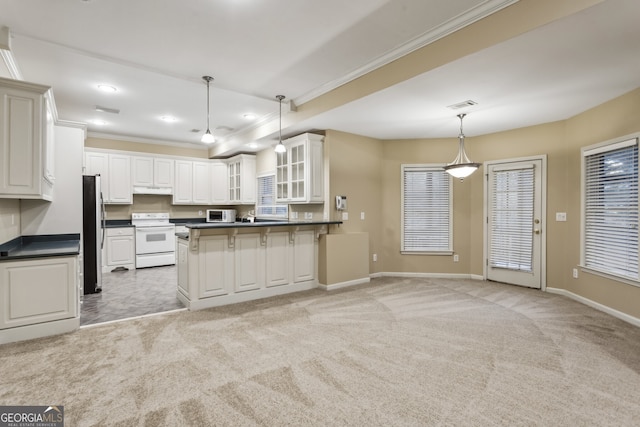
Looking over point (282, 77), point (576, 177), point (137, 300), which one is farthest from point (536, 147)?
point (137, 300)

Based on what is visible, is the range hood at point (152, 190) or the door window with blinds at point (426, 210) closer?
the door window with blinds at point (426, 210)

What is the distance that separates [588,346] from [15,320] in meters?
5.31

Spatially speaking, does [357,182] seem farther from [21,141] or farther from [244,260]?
[21,141]

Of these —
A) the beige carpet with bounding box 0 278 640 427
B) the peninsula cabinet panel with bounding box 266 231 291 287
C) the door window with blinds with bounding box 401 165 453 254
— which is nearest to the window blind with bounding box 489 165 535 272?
the door window with blinds with bounding box 401 165 453 254

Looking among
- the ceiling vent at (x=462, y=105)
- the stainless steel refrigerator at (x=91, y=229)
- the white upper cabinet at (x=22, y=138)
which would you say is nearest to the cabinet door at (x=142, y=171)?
the stainless steel refrigerator at (x=91, y=229)

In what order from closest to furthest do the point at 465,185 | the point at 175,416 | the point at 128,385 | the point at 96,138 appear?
the point at 175,416
the point at 128,385
the point at 465,185
the point at 96,138

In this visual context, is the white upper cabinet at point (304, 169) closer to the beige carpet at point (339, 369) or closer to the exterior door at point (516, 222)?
the beige carpet at point (339, 369)

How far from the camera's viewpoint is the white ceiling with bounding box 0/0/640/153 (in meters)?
2.57

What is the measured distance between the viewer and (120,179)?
6559mm

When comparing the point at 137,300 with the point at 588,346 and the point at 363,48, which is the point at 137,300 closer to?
the point at 363,48

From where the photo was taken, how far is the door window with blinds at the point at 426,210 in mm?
5730

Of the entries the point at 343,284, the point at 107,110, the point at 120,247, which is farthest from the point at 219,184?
the point at 343,284

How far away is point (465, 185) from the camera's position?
18.5 ft

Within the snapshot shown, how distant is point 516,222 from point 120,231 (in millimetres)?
7263
